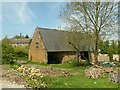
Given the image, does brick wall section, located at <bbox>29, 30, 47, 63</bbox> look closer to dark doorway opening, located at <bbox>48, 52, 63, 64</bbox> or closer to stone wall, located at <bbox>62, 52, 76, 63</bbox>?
dark doorway opening, located at <bbox>48, 52, 63, 64</bbox>

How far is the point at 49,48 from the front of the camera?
38.0 meters

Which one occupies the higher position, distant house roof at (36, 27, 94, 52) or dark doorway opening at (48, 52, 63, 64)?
distant house roof at (36, 27, 94, 52)

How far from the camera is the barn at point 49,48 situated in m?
38.0

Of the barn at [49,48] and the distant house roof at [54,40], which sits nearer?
the barn at [49,48]

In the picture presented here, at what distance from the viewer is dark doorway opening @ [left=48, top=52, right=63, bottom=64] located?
3838cm

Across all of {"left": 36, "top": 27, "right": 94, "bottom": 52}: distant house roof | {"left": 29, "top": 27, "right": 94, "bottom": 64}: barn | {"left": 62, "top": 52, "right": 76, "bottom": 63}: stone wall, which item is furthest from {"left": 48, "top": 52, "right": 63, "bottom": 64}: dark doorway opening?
{"left": 36, "top": 27, "right": 94, "bottom": 52}: distant house roof

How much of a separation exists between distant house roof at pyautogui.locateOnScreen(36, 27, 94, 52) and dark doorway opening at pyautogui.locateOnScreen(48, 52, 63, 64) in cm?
90

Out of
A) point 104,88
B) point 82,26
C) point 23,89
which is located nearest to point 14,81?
point 23,89

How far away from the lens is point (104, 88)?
1390 centimetres

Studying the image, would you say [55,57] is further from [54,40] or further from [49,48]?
[54,40]

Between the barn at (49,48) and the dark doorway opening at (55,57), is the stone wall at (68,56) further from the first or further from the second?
the dark doorway opening at (55,57)

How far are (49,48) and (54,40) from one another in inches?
121

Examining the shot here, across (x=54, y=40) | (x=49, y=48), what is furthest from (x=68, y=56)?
(x=49, y=48)

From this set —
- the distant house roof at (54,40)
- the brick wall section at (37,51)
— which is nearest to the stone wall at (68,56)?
the distant house roof at (54,40)
